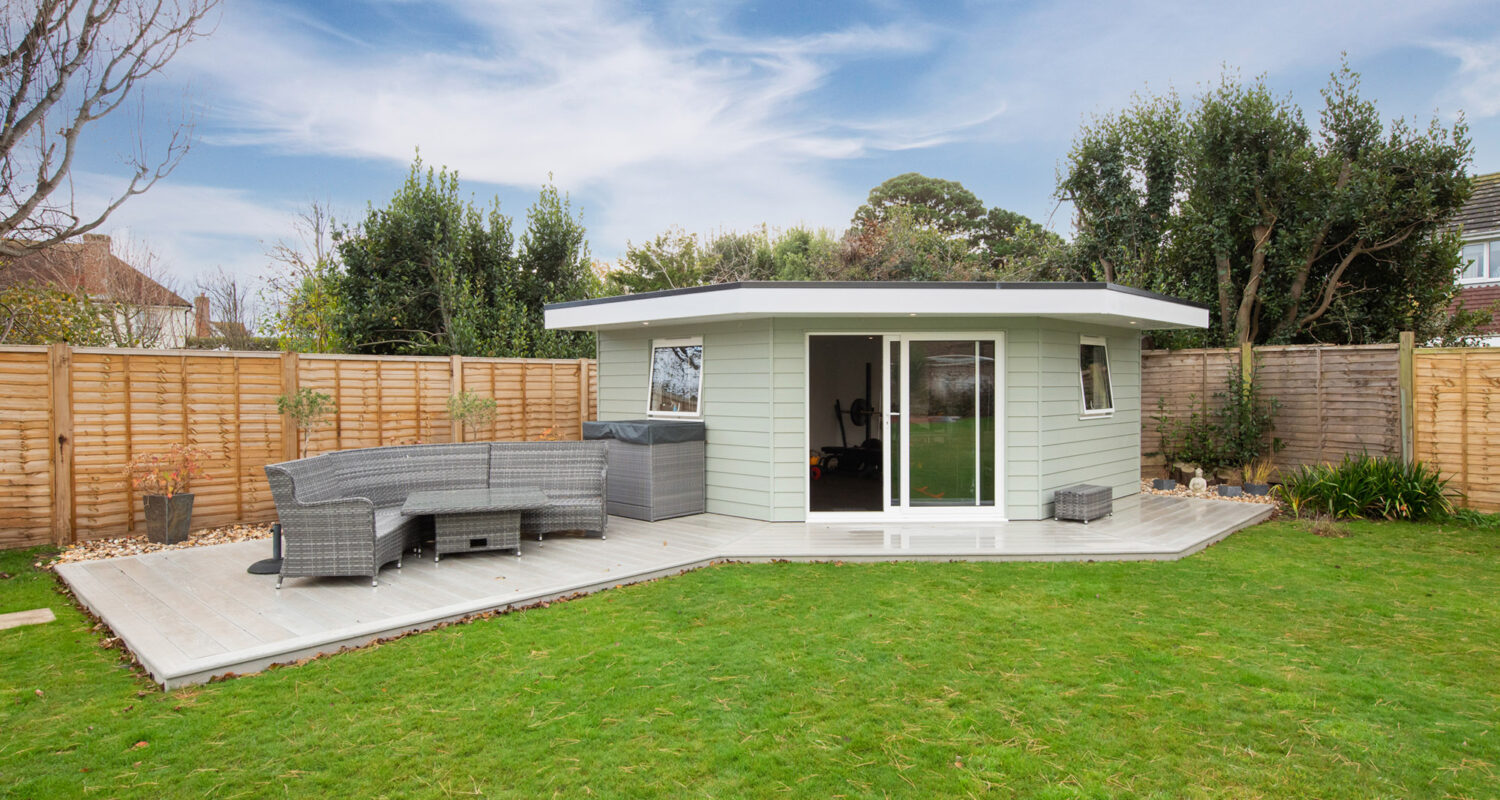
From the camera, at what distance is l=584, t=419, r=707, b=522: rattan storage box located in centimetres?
749

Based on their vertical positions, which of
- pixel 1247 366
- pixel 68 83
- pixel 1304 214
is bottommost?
pixel 1247 366

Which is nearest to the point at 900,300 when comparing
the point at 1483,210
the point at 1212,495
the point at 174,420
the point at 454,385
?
the point at 454,385

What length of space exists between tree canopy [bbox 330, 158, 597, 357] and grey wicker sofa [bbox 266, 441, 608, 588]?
5.56m

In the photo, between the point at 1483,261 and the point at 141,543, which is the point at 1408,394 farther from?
the point at 141,543

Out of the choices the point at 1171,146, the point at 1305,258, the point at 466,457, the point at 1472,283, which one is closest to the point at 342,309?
the point at 466,457

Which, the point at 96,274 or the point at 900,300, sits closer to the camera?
the point at 900,300

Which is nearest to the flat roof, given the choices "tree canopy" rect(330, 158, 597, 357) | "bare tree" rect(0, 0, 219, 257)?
"bare tree" rect(0, 0, 219, 257)

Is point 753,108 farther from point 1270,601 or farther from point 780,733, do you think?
point 780,733

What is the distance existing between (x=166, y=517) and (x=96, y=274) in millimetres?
13743

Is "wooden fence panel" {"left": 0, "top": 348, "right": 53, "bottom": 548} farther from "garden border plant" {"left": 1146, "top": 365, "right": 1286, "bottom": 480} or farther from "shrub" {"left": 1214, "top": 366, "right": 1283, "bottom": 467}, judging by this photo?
"shrub" {"left": 1214, "top": 366, "right": 1283, "bottom": 467}

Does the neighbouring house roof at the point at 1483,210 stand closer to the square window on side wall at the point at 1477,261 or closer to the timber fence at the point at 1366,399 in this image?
the square window on side wall at the point at 1477,261

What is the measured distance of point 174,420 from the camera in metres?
6.71

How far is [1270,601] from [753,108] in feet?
46.1

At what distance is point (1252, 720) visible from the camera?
10.5ft
